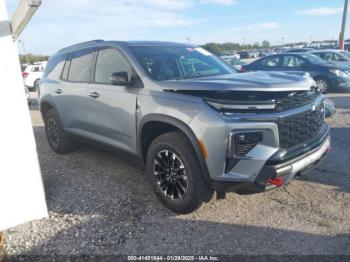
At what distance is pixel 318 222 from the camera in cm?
311

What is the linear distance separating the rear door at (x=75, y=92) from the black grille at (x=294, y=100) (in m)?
2.74

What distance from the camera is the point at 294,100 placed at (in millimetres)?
2990

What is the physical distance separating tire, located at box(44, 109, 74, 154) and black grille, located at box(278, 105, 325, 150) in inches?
146

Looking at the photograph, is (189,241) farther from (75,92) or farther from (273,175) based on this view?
(75,92)

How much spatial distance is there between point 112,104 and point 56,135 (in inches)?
85.4

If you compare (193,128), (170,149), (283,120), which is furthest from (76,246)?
(283,120)

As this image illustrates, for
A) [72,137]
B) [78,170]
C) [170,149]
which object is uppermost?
[170,149]

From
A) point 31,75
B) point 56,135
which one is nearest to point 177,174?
point 56,135

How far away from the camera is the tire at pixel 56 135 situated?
5.29 m

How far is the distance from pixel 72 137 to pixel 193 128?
9.32 feet

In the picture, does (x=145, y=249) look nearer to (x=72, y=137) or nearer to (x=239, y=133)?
(x=239, y=133)

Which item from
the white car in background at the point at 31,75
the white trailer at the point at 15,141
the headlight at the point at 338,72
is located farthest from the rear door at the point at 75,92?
the white car in background at the point at 31,75

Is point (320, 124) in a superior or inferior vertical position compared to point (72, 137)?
superior

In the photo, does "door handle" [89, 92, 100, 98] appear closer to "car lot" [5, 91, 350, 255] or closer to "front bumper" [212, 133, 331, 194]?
"car lot" [5, 91, 350, 255]
